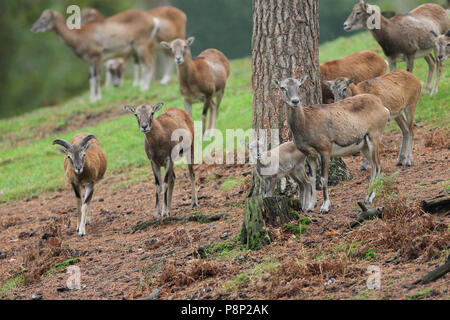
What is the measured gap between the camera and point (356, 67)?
43.9 feet

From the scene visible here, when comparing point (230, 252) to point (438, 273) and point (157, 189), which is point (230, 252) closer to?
point (438, 273)

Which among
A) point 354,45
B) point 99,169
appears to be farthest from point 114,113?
point 99,169

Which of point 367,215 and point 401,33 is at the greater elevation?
point 401,33

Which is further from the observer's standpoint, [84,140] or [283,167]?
[84,140]

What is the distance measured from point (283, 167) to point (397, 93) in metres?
3.05

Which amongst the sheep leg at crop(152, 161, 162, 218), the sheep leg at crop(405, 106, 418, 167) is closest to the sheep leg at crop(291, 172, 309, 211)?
the sheep leg at crop(405, 106, 418, 167)

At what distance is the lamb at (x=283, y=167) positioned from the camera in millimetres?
9289

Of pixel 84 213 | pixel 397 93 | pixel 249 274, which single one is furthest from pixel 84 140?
pixel 397 93

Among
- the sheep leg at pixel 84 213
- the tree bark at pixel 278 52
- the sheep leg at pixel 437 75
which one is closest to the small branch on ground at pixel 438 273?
the tree bark at pixel 278 52

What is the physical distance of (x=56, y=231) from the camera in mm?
10789

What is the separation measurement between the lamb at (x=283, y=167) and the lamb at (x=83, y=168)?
3.30 metres

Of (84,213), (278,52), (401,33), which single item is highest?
(401,33)

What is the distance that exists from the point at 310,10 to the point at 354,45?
42.9ft
